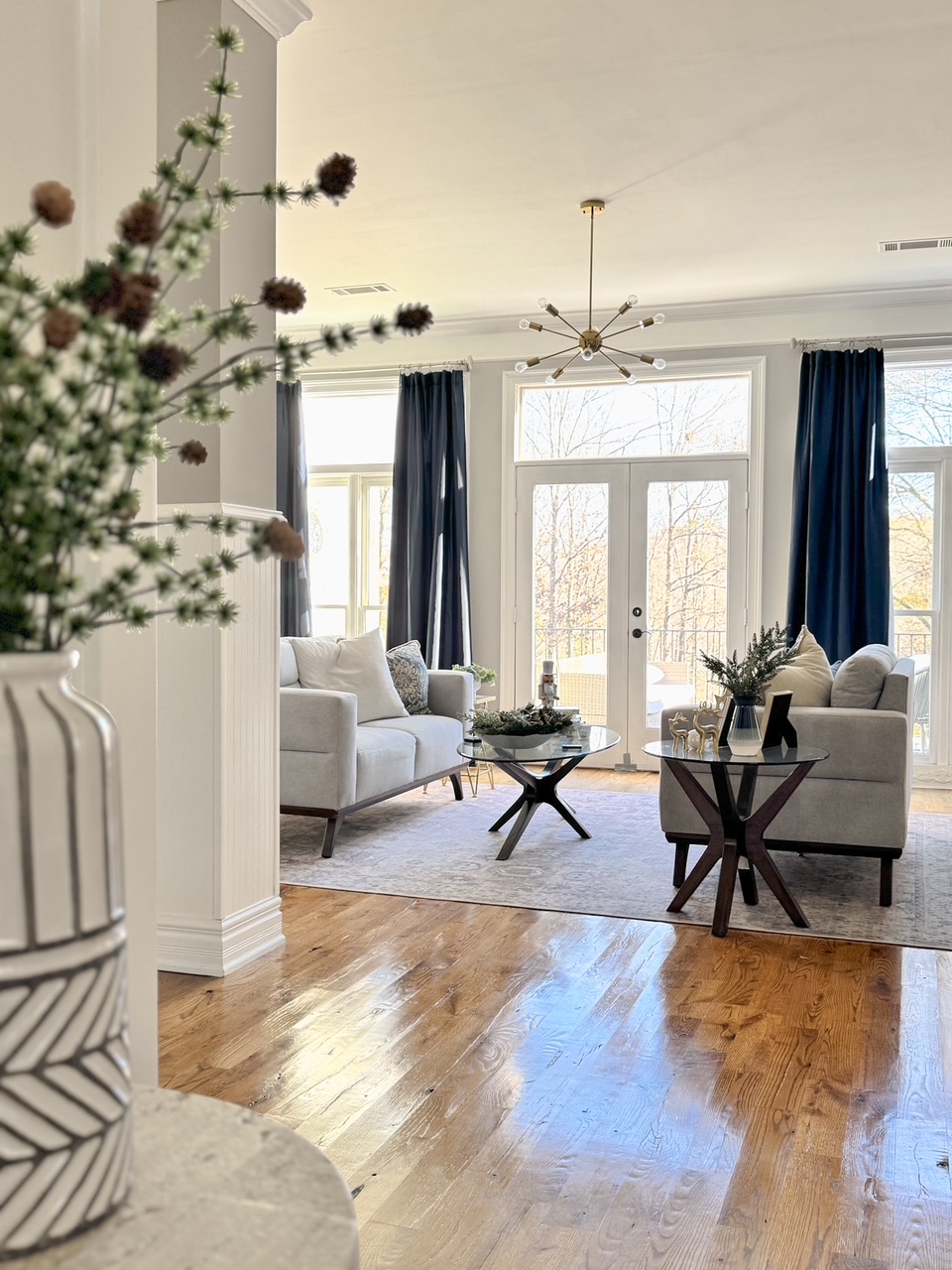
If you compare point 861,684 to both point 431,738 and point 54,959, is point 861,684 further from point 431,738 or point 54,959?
point 54,959

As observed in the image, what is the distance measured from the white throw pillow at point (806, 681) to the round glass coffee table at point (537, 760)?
0.82 m

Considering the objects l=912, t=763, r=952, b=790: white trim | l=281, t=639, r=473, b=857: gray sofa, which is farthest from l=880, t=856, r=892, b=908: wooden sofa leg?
l=912, t=763, r=952, b=790: white trim

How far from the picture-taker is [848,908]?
423 centimetres

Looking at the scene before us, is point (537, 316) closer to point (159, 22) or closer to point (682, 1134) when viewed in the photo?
point (159, 22)

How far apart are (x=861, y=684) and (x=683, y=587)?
3102 millimetres

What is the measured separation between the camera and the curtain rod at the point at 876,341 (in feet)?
23.1

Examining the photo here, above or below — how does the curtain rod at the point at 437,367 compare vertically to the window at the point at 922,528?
above

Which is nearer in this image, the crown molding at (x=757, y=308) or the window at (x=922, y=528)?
the crown molding at (x=757, y=308)

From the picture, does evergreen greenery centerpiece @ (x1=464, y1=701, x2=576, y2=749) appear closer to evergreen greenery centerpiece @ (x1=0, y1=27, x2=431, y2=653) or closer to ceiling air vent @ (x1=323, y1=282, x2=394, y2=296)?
ceiling air vent @ (x1=323, y1=282, x2=394, y2=296)

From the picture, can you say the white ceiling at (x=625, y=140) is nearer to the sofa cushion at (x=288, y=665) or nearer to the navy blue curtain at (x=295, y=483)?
the navy blue curtain at (x=295, y=483)

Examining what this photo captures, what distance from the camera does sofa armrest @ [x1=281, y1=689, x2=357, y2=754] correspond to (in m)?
4.96

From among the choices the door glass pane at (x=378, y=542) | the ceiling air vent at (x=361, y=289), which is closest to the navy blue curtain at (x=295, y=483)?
the door glass pane at (x=378, y=542)

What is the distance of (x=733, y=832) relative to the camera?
159 inches

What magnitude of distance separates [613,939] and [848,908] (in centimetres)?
100
